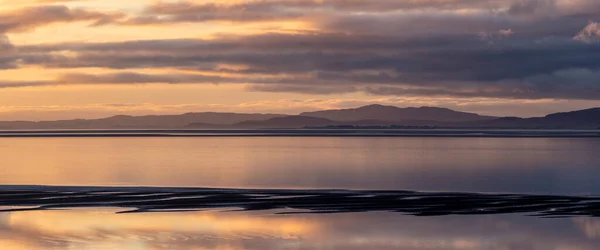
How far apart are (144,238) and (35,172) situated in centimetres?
2880

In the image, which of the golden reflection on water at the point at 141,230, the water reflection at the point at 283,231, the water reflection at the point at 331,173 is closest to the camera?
the water reflection at the point at 283,231

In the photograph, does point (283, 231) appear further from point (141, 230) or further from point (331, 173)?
point (331, 173)

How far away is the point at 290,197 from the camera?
32.3m

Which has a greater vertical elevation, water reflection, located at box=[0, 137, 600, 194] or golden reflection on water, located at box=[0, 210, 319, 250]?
water reflection, located at box=[0, 137, 600, 194]

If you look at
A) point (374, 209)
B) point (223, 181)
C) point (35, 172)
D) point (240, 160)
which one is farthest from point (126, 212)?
point (240, 160)

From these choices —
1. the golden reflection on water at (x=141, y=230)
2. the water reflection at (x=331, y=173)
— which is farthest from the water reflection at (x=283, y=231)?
the water reflection at (x=331, y=173)

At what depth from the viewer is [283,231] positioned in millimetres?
23000

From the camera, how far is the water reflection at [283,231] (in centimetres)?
2089

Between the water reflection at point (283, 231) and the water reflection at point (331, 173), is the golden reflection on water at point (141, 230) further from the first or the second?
the water reflection at point (331, 173)

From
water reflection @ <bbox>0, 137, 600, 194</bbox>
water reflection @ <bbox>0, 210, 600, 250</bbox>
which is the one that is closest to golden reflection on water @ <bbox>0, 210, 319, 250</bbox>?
water reflection @ <bbox>0, 210, 600, 250</bbox>

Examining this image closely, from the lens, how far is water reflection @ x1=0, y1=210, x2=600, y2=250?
20.9 metres

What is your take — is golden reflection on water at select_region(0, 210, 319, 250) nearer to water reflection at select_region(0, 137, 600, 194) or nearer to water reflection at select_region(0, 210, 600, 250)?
water reflection at select_region(0, 210, 600, 250)

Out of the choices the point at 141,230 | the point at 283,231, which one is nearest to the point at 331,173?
the point at 283,231

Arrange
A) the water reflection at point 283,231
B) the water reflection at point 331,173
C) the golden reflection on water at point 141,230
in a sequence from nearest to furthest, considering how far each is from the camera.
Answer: the water reflection at point 283,231 → the golden reflection on water at point 141,230 → the water reflection at point 331,173
